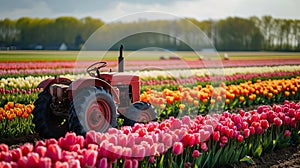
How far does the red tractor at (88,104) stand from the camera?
203 inches

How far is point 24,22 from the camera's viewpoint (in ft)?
112

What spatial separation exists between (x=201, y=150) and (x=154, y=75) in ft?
36.8

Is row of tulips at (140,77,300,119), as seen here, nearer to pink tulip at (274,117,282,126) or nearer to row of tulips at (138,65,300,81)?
pink tulip at (274,117,282,126)

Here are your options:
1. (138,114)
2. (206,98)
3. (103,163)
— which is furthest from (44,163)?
(206,98)

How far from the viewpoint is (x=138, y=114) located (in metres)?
6.35

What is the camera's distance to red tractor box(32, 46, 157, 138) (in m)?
5.16

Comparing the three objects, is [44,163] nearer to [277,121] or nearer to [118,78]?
[118,78]

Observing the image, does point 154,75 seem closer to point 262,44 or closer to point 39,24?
point 262,44

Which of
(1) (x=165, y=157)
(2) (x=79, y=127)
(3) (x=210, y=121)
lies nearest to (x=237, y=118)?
(3) (x=210, y=121)

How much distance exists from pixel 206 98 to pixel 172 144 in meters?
5.28

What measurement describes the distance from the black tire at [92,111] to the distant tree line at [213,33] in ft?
71.3

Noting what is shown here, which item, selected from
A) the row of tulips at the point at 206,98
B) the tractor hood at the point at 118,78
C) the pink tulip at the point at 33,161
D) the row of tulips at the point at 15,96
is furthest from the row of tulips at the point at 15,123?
the pink tulip at the point at 33,161

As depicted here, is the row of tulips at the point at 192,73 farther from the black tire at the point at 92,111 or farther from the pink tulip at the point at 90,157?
the pink tulip at the point at 90,157

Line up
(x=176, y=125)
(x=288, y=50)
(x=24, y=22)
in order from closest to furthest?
(x=176, y=125) → (x=288, y=50) → (x=24, y=22)
